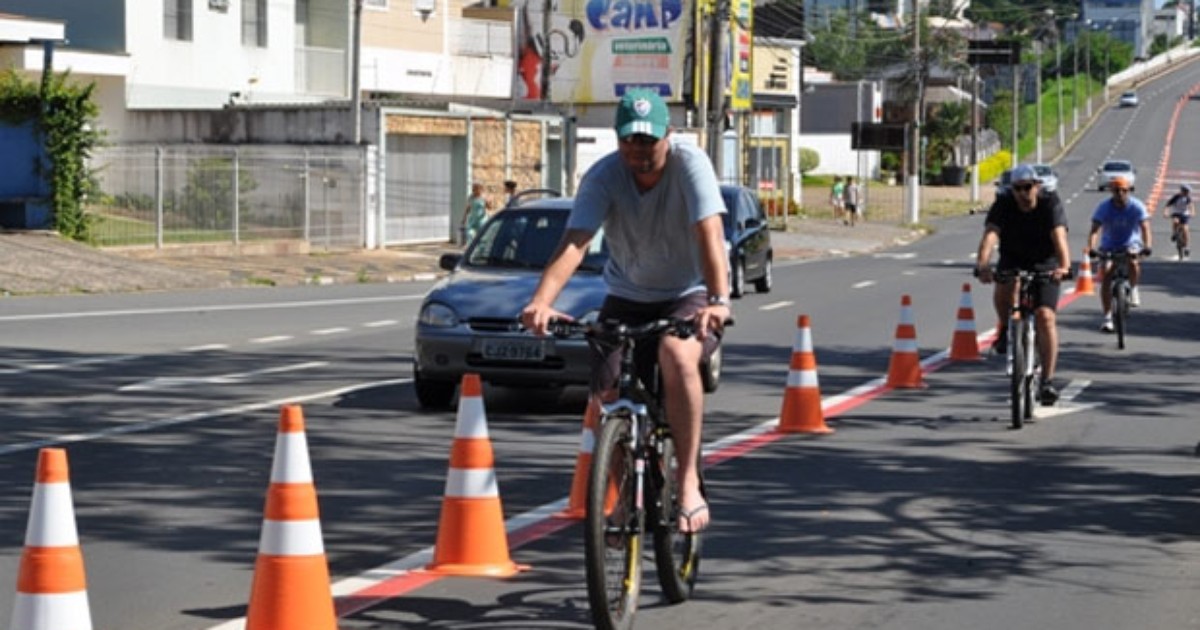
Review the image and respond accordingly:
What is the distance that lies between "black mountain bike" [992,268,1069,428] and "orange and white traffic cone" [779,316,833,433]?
1.36 meters

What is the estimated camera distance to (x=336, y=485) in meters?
11.8

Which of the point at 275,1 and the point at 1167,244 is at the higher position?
the point at 275,1

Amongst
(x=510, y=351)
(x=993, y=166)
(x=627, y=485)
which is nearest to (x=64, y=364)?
(x=510, y=351)

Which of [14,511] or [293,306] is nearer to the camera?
[14,511]

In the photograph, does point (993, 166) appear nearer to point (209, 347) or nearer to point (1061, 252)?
point (209, 347)

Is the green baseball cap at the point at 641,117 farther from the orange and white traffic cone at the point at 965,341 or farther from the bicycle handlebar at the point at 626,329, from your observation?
the orange and white traffic cone at the point at 965,341

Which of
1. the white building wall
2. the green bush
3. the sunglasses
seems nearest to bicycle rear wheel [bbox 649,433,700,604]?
the sunglasses

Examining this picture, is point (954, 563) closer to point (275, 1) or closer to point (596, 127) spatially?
point (275, 1)

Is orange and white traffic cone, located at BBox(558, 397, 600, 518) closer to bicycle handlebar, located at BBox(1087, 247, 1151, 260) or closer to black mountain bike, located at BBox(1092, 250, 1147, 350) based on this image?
black mountain bike, located at BBox(1092, 250, 1147, 350)

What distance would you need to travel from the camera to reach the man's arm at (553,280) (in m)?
7.76

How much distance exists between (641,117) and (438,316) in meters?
7.82

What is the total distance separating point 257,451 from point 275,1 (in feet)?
134

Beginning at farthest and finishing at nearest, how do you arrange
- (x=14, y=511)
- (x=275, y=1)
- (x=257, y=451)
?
(x=275, y=1), (x=257, y=451), (x=14, y=511)

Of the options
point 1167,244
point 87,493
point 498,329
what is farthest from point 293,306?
point 1167,244
